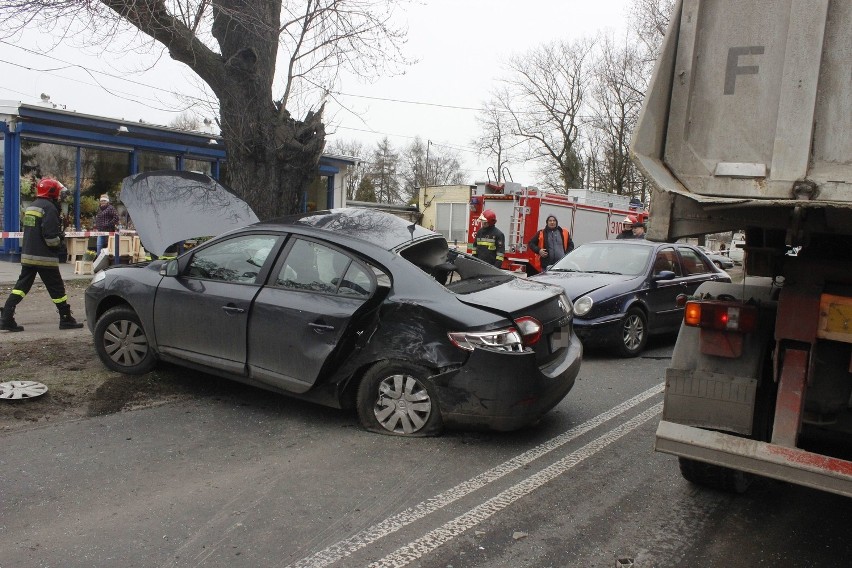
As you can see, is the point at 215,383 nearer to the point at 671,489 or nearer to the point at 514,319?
the point at 514,319

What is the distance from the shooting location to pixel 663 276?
8.70 metres

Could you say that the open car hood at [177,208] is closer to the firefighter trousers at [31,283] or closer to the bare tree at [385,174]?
the firefighter trousers at [31,283]

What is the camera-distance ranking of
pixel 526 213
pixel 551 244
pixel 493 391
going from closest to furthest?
pixel 493 391 → pixel 551 244 → pixel 526 213

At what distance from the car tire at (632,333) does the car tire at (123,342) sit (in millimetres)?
5284

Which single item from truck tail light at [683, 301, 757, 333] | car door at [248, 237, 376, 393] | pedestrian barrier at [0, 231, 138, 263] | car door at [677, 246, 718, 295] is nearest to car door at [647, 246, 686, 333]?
car door at [677, 246, 718, 295]

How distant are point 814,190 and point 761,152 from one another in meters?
0.31

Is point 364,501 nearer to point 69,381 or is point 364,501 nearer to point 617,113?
point 69,381

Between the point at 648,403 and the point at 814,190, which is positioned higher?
the point at 814,190

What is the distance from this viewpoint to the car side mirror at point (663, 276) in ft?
28.5

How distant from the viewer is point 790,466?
3.15 meters

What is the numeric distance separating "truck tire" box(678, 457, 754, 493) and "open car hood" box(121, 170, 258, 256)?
4.47m

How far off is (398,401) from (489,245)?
6.59 m

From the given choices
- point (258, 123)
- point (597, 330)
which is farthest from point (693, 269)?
point (258, 123)

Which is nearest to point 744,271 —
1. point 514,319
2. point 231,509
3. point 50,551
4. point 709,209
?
point 709,209
